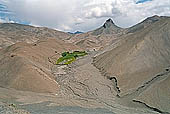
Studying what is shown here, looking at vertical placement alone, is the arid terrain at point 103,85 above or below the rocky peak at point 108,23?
below

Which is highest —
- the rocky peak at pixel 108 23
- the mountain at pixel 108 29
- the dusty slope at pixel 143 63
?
the rocky peak at pixel 108 23

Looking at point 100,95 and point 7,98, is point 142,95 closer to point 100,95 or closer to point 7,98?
point 100,95

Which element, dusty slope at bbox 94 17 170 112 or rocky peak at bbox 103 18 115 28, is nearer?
dusty slope at bbox 94 17 170 112

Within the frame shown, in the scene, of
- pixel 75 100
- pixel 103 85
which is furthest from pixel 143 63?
pixel 75 100

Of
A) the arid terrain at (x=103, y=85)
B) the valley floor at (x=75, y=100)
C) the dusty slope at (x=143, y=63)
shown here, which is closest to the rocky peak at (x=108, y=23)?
the dusty slope at (x=143, y=63)

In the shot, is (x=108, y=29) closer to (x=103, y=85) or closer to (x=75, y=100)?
(x=103, y=85)

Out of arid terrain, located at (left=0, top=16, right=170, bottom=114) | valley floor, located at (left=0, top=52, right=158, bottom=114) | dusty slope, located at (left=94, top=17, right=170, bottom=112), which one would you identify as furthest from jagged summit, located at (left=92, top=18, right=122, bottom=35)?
valley floor, located at (left=0, top=52, right=158, bottom=114)

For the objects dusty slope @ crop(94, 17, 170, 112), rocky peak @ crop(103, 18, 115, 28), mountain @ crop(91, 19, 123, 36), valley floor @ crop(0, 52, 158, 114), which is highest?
rocky peak @ crop(103, 18, 115, 28)

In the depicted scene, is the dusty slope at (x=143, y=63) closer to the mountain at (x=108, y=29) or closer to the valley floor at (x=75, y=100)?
the valley floor at (x=75, y=100)

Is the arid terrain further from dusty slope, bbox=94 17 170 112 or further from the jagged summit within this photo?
the jagged summit
